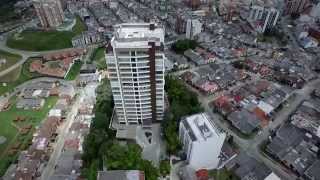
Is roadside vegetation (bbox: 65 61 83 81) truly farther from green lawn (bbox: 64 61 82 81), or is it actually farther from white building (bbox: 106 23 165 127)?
white building (bbox: 106 23 165 127)

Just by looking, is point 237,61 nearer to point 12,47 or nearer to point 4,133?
point 4,133

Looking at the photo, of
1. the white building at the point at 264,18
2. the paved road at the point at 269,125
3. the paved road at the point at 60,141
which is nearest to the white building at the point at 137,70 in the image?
the paved road at the point at 60,141

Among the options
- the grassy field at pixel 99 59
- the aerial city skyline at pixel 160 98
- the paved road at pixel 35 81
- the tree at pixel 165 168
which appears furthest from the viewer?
the grassy field at pixel 99 59

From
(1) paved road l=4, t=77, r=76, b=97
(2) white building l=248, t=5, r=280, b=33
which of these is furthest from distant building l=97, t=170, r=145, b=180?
(2) white building l=248, t=5, r=280, b=33

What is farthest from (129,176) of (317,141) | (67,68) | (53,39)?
(53,39)

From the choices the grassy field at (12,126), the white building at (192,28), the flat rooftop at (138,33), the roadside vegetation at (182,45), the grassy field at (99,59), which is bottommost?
the grassy field at (12,126)

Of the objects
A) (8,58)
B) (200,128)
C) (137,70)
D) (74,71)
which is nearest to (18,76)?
(8,58)

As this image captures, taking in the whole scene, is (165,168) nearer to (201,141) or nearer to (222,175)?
(201,141)

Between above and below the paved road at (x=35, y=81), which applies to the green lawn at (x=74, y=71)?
above

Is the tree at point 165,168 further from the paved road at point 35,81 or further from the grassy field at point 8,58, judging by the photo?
the grassy field at point 8,58
